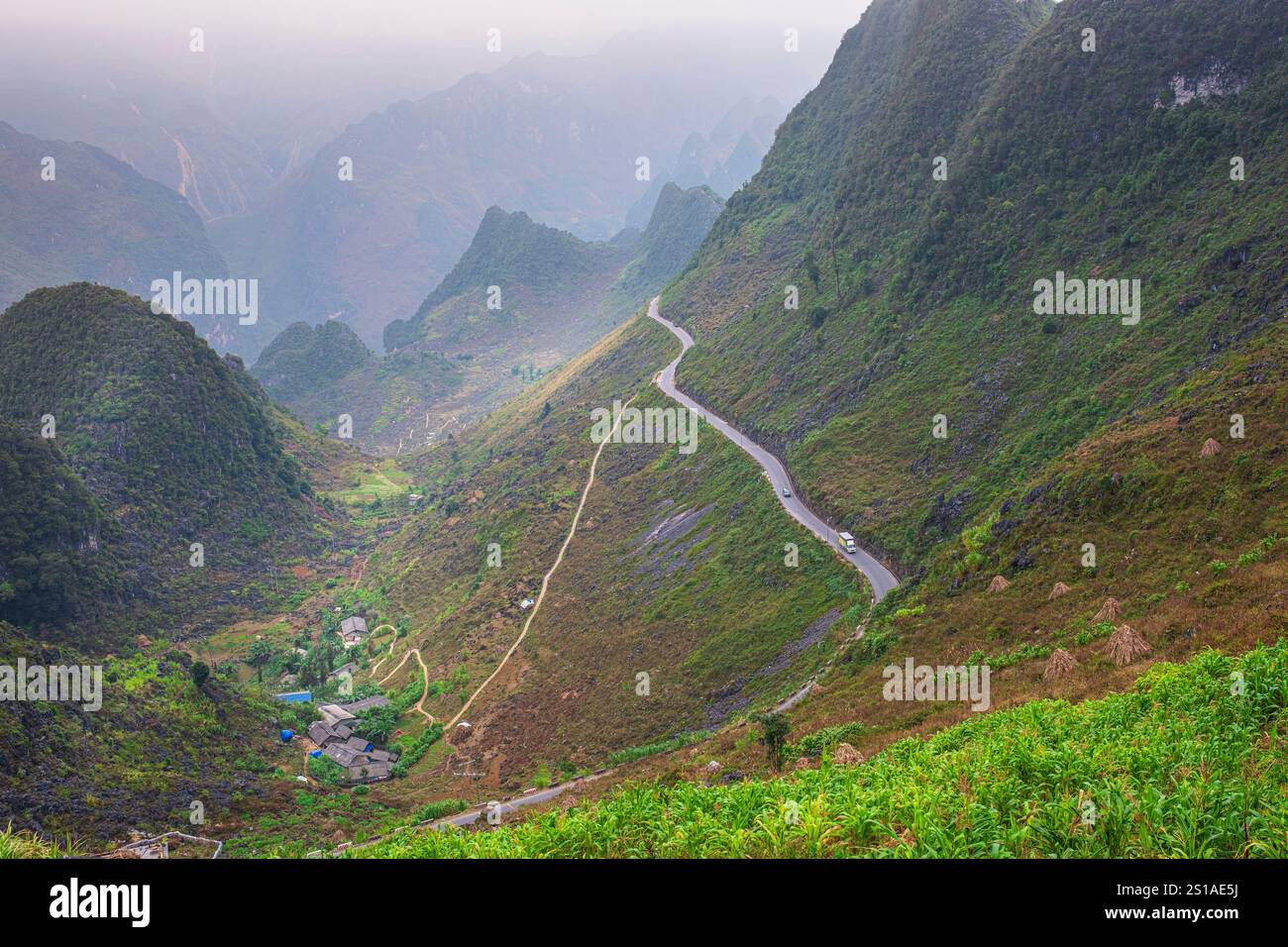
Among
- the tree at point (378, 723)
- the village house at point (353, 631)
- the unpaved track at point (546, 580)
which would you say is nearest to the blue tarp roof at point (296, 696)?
the tree at point (378, 723)

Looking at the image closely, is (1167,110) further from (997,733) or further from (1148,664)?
(997,733)

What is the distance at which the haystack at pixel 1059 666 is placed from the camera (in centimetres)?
2365

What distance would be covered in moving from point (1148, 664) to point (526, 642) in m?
51.0

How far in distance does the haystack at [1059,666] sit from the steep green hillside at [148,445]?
75.2 m

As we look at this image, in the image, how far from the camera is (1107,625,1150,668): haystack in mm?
22156

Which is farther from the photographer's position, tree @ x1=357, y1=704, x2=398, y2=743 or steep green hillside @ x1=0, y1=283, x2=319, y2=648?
steep green hillside @ x1=0, y1=283, x2=319, y2=648

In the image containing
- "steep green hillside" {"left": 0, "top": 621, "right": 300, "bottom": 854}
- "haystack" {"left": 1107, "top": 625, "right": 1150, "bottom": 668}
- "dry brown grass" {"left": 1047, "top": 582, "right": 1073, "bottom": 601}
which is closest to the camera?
"haystack" {"left": 1107, "top": 625, "right": 1150, "bottom": 668}

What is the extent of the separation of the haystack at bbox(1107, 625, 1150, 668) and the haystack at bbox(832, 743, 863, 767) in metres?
7.65

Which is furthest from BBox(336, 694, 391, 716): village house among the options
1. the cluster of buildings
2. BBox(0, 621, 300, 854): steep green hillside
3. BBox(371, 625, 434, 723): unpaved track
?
BBox(0, 621, 300, 854): steep green hillside

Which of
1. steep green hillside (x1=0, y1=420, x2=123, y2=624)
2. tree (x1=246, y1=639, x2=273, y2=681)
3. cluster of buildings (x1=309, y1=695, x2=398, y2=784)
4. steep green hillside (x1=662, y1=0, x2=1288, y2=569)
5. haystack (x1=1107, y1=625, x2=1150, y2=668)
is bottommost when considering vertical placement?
cluster of buildings (x1=309, y1=695, x2=398, y2=784)

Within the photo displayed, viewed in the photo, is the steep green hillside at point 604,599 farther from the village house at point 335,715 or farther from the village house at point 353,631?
the village house at point 335,715

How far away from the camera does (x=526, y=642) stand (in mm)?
65438

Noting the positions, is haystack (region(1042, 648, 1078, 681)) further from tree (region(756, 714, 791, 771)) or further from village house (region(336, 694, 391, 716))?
village house (region(336, 694, 391, 716))
